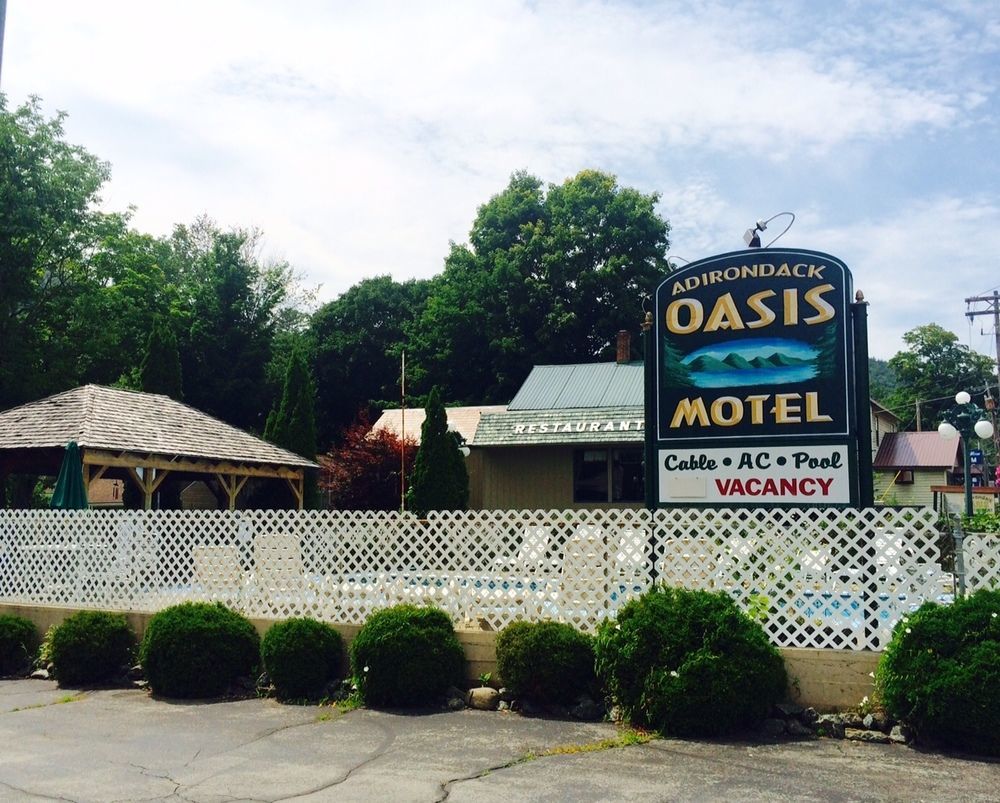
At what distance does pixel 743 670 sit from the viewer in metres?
7.34

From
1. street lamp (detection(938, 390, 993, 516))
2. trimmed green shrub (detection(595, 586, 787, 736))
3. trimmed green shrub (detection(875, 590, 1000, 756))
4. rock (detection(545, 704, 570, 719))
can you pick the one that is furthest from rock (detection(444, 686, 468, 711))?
street lamp (detection(938, 390, 993, 516))

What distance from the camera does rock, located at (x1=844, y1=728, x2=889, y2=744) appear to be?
7.22m

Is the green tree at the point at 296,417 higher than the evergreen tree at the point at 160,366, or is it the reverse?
the evergreen tree at the point at 160,366

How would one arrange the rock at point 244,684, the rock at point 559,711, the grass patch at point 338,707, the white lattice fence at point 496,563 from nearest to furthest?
the white lattice fence at point 496,563 < the rock at point 559,711 < the grass patch at point 338,707 < the rock at point 244,684

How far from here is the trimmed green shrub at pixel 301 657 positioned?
9.14 metres

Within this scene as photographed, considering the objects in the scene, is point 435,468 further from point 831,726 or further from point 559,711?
point 831,726

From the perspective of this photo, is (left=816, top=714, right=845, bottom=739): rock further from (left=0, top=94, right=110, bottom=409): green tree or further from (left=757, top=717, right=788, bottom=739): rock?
(left=0, top=94, right=110, bottom=409): green tree

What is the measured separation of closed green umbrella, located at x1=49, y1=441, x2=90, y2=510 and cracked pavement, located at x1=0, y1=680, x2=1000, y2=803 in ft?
17.8

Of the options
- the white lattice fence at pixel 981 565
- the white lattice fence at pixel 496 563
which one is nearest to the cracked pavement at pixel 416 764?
the white lattice fence at pixel 496 563

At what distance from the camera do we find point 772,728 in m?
7.51

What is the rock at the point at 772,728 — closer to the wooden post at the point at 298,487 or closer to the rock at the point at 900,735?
the rock at the point at 900,735

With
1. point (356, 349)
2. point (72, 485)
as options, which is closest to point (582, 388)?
point (72, 485)

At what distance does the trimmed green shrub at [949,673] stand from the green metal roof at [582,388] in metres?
16.6

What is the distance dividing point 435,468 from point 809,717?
1632 cm
